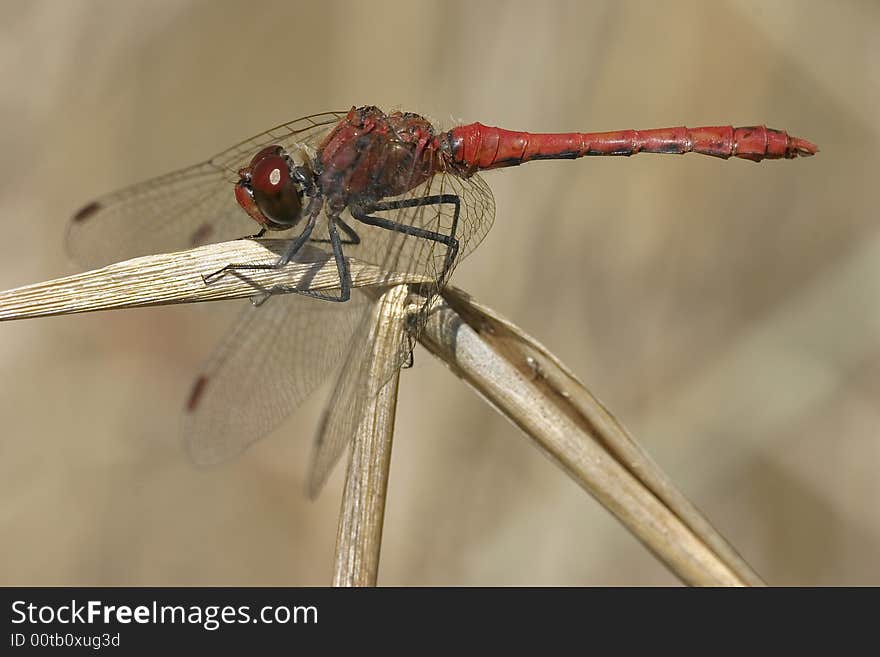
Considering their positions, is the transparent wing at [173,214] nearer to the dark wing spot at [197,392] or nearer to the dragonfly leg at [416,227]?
the dragonfly leg at [416,227]

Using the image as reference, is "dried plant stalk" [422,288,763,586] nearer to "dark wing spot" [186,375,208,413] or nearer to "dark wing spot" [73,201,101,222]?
"dark wing spot" [186,375,208,413]

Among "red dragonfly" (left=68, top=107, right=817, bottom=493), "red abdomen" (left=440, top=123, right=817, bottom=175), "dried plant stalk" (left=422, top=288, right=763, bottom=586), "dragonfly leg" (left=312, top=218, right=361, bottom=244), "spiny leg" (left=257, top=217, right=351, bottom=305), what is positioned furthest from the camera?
"red abdomen" (left=440, top=123, right=817, bottom=175)

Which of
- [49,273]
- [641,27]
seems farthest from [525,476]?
[49,273]

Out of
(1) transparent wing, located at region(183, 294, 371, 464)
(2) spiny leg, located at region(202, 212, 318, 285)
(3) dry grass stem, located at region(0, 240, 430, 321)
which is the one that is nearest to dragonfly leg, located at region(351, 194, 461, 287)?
(2) spiny leg, located at region(202, 212, 318, 285)

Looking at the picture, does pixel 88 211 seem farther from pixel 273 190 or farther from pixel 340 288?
pixel 340 288

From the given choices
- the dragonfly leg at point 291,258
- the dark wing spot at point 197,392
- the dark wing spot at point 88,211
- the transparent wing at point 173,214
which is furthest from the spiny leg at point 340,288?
the dark wing spot at point 88,211

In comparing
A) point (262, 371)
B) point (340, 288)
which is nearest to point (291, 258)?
point (340, 288)
